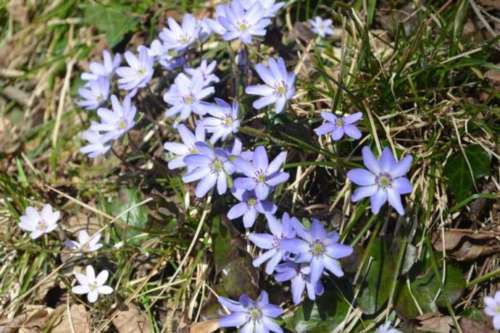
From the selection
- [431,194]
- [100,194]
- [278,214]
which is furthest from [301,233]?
[100,194]

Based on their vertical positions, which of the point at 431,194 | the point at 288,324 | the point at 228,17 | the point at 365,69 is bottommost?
the point at 288,324

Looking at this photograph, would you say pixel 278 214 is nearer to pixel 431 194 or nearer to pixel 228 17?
pixel 431 194

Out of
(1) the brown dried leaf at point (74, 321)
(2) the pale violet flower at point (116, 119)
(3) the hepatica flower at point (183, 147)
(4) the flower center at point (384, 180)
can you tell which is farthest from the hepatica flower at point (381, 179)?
(1) the brown dried leaf at point (74, 321)

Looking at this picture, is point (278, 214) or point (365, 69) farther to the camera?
point (365, 69)

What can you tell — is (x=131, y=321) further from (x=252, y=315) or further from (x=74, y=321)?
(x=252, y=315)

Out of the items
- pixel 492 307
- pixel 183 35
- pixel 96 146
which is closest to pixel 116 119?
pixel 96 146

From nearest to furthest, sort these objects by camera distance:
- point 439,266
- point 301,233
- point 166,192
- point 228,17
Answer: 1. point 301,233
2. point 439,266
3. point 228,17
4. point 166,192

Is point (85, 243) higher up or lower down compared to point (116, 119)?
lower down
